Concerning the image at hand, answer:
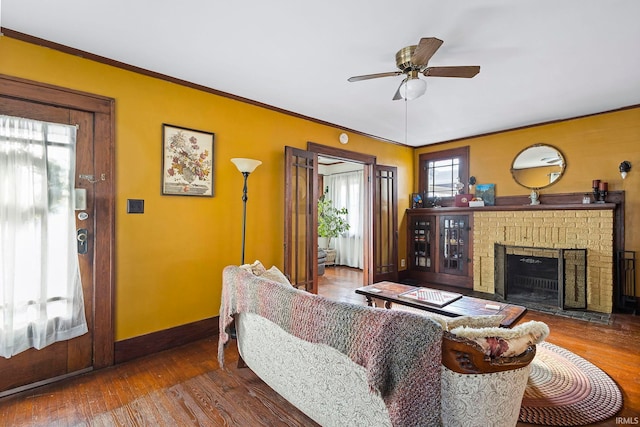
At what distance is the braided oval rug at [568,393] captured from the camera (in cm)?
188

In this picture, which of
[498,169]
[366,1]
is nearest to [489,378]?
[366,1]

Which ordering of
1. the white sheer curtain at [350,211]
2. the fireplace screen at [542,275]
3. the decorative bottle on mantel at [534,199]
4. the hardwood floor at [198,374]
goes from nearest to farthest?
the hardwood floor at [198,374] < the fireplace screen at [542,275] < the decorative bottle on mantel at [534,199] < the white sheer curtain at [350,211]

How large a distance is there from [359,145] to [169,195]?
2939 mm

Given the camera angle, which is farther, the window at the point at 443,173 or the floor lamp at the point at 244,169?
the window at the point at 443,173

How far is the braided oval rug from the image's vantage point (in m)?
1.88

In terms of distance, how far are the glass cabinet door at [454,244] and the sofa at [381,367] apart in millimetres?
3932

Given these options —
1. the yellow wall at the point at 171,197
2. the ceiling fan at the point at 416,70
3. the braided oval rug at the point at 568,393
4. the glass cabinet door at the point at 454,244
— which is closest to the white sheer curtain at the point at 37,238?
the yellow wall at the point at 171,197

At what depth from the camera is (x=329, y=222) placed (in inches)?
266

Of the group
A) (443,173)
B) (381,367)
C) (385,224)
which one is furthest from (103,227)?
(443,173)

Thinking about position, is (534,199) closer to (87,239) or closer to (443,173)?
(443,173)

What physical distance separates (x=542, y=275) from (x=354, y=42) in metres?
4.14

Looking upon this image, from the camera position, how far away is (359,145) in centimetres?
477

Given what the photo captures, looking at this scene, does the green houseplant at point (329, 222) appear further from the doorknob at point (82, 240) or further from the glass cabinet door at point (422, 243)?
the doorknob at point (82, 240)

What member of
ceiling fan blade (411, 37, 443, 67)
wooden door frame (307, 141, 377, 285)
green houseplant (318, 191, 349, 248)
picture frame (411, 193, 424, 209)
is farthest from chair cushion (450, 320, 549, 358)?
green houseplant (318, 191, 349, 248)
